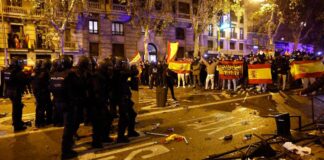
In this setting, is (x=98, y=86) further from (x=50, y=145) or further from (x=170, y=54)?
(x=170, y=54)

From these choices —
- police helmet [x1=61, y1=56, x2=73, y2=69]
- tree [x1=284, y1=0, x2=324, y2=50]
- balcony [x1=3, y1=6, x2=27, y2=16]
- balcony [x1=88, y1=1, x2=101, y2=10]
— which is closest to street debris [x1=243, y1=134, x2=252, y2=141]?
police helmet [x1=61, y1=56, x2=73, y2=69]

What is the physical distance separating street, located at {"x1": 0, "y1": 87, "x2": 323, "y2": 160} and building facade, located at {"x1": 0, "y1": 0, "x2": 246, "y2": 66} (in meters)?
16.8

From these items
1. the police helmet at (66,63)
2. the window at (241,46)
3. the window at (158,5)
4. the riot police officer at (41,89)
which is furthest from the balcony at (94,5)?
the police helmet at (66,63)

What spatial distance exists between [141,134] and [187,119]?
7.23 feet

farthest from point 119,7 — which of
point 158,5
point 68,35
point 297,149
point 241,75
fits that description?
point 297,149

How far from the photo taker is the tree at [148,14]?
3123 centimetres

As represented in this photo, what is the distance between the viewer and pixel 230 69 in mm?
16328

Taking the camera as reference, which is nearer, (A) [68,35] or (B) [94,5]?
(A) [68,35]

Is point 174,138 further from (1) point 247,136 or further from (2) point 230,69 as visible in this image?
(2) point 230,69

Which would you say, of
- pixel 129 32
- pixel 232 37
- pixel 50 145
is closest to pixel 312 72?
pixel 50 145

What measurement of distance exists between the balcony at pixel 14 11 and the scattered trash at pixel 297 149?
29760 mm

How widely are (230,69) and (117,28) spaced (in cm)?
2190

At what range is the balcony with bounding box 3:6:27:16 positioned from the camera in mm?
29425

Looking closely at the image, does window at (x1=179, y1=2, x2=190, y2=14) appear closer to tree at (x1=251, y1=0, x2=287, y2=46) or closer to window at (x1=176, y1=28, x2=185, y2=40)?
window at (x1=176, y1=28, x2=185, y2=40)
